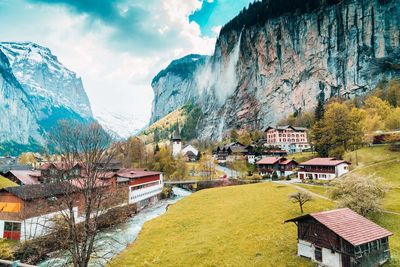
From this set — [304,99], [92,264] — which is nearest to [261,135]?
[304,99]

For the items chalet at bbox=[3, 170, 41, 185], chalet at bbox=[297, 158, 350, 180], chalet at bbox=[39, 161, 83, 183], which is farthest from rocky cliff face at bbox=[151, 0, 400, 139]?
chalet at bbox=[39, 161, 83, 183]

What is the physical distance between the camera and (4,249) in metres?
29.0

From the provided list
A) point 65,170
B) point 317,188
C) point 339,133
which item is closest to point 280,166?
point 339,133

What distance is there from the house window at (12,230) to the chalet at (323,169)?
64942mm

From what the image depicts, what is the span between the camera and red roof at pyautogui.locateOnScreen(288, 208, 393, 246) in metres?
24.9

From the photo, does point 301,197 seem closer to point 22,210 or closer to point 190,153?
point 22,210

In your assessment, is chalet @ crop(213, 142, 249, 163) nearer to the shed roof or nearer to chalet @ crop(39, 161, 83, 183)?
the shed roof

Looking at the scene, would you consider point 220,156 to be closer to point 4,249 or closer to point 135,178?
point 135,178

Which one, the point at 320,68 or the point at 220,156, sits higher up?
the point at 320,68

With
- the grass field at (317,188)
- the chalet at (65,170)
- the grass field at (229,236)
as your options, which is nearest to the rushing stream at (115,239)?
the grass field at (229,236)

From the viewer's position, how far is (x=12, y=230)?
41.7 m

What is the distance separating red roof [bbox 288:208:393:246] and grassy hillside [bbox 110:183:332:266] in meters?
4.49

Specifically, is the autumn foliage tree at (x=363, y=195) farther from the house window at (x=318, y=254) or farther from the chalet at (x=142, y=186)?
the chalet at (x=142, y=186)

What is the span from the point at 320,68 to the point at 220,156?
275 feet
